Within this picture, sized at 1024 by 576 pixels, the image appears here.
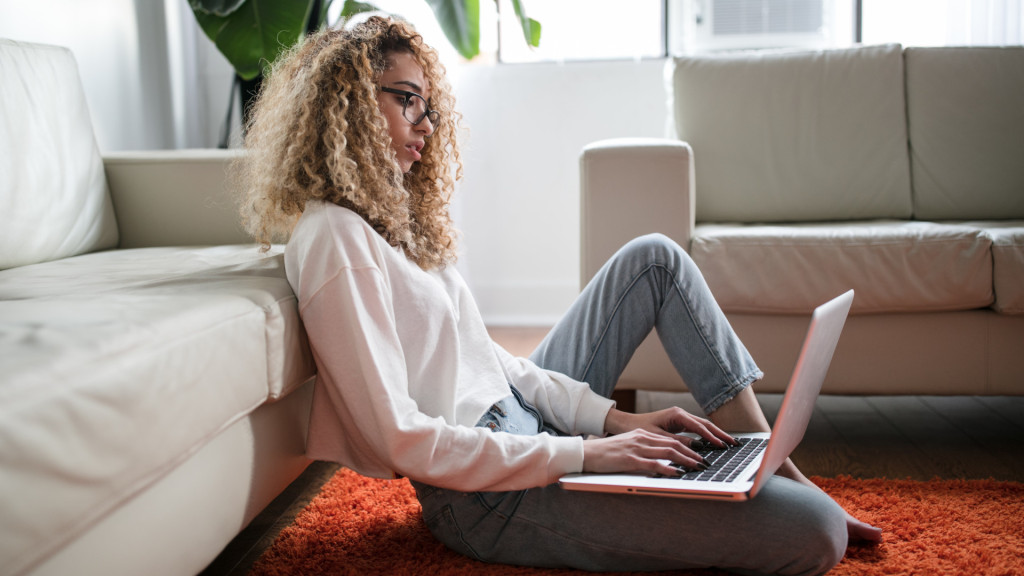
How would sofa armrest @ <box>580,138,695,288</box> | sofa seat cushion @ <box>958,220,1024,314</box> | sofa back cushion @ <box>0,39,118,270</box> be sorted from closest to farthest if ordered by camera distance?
sofa back cushion @ <box>0,39,118,270</box>
sofa seat cushion @ <box>958,220,1024,314</box>
sofa armrest @ <box>580,138,695,288</box>

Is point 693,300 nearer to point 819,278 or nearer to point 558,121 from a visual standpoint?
point 819,278

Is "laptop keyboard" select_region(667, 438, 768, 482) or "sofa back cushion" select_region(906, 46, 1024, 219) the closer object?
"laptop keyboard" select_region(667, 438, 768, 482)

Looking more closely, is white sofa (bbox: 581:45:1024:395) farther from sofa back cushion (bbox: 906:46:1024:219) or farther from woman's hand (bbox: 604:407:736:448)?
woman's hand (bbox: 604:407:736:448)

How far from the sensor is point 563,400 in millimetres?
1254

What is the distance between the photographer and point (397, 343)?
0.99 m

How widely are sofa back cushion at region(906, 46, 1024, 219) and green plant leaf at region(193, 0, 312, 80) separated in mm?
1759

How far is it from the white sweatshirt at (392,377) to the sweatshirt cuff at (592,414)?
6.4 inches

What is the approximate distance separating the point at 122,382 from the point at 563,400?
682mm

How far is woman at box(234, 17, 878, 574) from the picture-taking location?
→ 0.98 metres

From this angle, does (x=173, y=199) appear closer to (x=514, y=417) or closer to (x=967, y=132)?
(x=514, y=417)

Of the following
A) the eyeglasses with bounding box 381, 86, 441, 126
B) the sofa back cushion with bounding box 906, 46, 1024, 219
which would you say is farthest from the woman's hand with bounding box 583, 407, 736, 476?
the sofa back cushion with bounding box 906, 46, 1024, 219

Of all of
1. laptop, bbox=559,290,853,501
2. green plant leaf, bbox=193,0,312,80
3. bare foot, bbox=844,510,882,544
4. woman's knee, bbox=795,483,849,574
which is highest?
green plant leaf, bbox=193,0,312,80

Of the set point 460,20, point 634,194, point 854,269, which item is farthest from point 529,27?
point 854,269

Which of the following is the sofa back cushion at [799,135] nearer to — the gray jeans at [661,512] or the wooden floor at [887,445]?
the wooden floor at [887,445]
